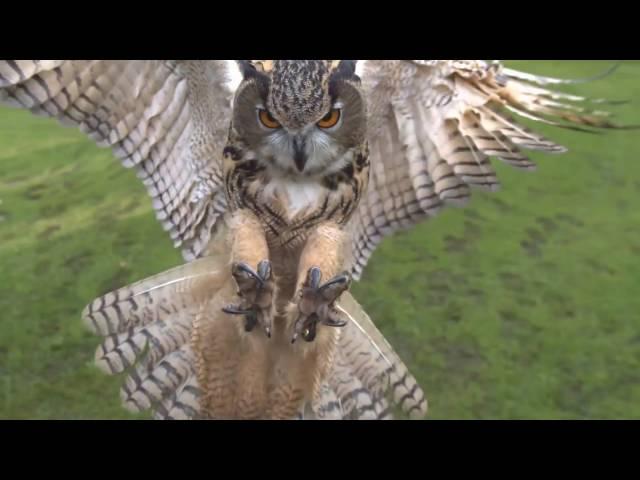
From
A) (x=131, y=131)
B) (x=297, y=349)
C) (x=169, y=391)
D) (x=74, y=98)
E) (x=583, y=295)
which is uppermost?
(x=74, y=98)

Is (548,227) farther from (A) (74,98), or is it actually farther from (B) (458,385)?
(A) (74,98)

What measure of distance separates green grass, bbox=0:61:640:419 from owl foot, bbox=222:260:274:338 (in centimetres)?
155

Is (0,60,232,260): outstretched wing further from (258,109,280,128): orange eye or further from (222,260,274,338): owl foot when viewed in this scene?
(222,260,274,338): owl foot

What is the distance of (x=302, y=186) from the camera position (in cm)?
218

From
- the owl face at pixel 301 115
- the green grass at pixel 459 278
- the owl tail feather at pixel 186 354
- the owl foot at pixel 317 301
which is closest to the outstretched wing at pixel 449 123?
the owl face at pixel 301 115

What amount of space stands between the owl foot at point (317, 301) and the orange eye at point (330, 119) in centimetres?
39

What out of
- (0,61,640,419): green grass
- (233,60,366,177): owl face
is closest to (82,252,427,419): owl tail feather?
(233,60,366,177): owl face

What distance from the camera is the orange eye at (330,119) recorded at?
6.58 feet

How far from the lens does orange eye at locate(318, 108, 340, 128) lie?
2.01 metres

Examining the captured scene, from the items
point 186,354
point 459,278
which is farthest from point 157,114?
point 459,278

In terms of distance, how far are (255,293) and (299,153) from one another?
1.31 feet

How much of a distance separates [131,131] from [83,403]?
1438 millimetres

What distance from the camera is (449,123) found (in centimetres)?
254

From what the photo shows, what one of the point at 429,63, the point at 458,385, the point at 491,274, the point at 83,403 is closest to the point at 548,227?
the point at 491,274
